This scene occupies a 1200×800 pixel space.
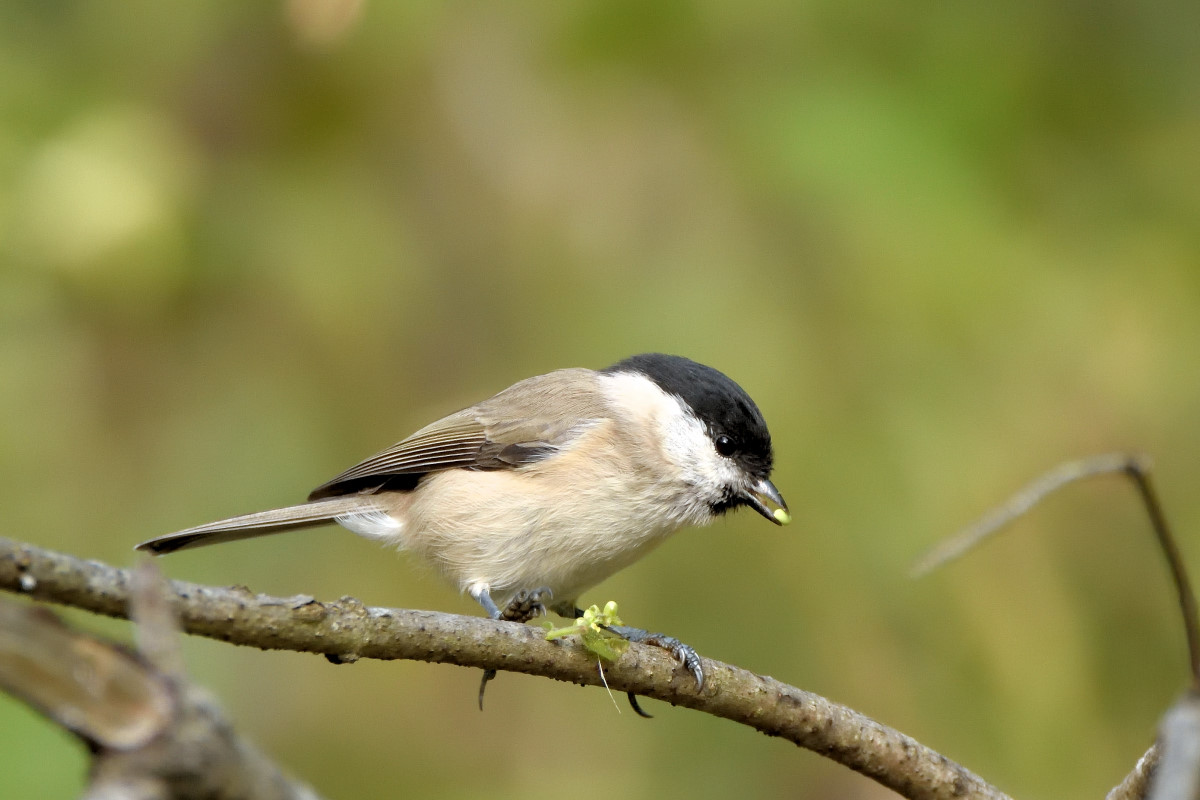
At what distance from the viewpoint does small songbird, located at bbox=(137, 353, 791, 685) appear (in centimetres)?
297

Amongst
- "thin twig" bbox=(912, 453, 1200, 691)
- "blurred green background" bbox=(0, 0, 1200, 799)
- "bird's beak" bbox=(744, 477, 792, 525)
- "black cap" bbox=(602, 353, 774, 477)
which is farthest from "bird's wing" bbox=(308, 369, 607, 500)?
"thin twig" bbox=(912, 453, 1200, 691)

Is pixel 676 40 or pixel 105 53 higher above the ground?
pixel 676 40

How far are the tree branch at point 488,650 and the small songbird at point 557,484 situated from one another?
20.9 inches

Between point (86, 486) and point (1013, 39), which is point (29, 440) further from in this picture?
point (1013, 39)

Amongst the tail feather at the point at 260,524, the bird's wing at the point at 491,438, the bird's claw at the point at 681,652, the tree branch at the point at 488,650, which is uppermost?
the bird's wing at the point at 491,438

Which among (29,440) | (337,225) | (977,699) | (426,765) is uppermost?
(337,225)

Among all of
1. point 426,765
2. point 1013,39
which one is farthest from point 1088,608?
point 426,765

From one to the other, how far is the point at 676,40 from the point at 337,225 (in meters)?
1.19

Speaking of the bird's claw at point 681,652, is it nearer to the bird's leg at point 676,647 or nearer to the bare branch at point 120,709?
the bird's leg at point 676,647

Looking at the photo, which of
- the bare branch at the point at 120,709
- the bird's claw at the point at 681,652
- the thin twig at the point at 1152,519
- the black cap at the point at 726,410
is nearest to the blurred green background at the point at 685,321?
the black cap at the point at 726,410

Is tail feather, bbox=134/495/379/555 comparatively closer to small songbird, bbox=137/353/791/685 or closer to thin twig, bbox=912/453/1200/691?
small songbird, bbox=137/353/791/685

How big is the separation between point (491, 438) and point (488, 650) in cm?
151

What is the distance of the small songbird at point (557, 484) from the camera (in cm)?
297

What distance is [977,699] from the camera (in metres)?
3.09
